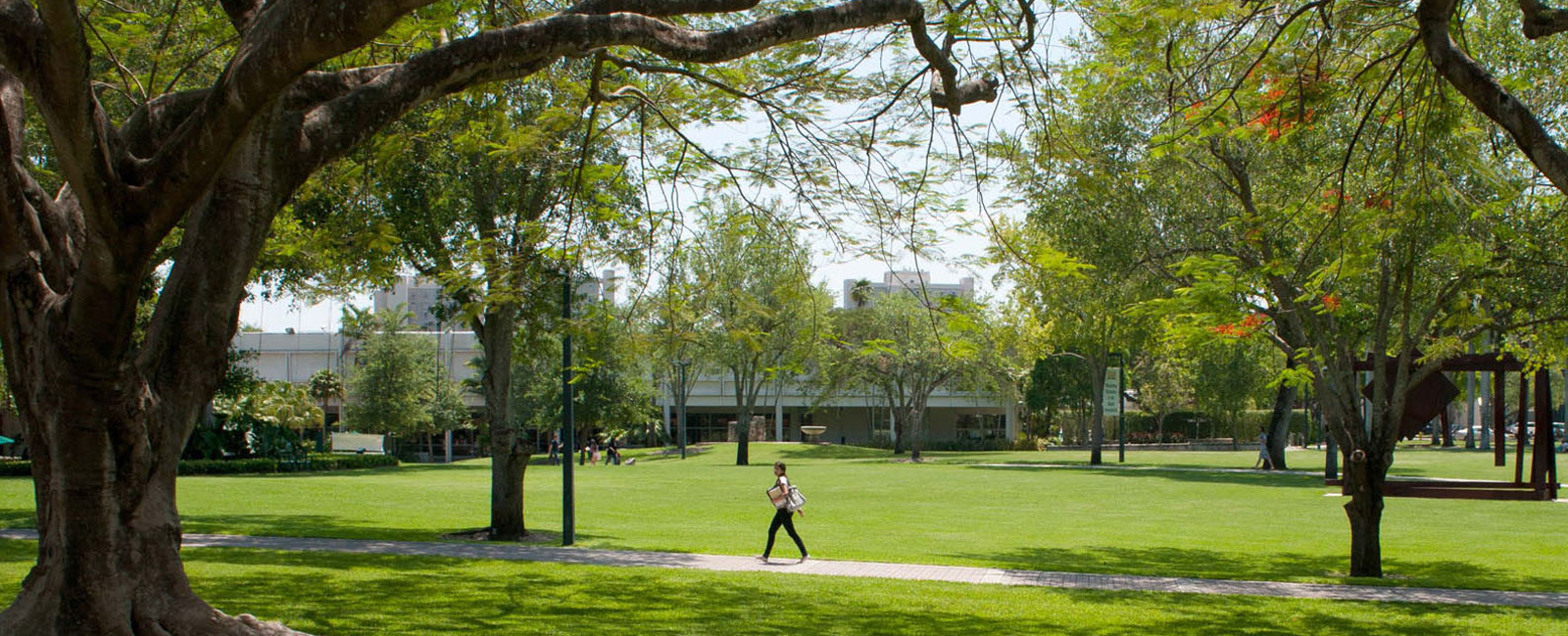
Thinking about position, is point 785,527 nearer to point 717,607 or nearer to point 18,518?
point 717,607

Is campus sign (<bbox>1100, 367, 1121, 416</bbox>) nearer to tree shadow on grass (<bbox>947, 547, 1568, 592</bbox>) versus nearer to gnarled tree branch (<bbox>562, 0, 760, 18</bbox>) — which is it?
tree shadow on grass (<bbox>947, 547, 1568, 592</bbox>)

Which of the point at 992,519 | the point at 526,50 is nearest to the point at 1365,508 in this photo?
the point at 992,519

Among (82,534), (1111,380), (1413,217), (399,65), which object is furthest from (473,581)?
(1111,380)

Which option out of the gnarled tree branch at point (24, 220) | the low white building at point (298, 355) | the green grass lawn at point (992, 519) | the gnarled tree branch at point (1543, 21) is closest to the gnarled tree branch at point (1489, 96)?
the gnarled tree branch at point (1543, 21)

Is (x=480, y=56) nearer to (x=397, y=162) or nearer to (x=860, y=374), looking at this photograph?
(x=397, y=162)

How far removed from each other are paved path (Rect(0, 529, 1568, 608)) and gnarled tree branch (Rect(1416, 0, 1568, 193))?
738 cm

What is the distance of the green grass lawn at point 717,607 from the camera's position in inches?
420

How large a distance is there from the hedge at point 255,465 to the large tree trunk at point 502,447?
23.1 metres

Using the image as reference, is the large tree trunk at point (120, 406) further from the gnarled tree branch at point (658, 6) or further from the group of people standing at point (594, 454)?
the group of people standing at point (594, 454)

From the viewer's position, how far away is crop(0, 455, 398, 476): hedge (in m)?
36.5

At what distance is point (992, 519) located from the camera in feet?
81.6

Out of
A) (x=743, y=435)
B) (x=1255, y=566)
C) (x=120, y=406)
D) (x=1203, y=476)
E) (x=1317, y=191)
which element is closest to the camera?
(x=120, y=406)

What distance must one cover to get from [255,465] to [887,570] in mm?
34005

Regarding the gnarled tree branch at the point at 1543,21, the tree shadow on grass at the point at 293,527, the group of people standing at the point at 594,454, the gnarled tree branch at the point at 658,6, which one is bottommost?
the group of people standing at the point at 594,454
